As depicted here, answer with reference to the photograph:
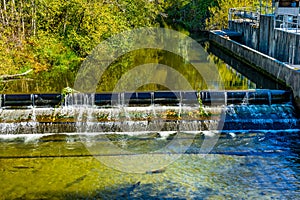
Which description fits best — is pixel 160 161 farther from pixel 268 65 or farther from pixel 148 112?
pixel 268 65

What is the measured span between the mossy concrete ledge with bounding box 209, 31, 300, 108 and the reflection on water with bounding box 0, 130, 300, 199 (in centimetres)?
307

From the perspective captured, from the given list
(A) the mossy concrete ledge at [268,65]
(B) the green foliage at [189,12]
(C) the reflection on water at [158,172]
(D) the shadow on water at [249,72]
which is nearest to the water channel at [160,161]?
(C) the reflection on water at [158,172]

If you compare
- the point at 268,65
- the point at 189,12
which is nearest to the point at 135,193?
the point at 268,65

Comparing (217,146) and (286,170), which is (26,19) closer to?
(217,146)

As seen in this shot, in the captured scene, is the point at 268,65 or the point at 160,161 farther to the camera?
the point at 268,65

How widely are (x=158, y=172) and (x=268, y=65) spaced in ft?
37.7

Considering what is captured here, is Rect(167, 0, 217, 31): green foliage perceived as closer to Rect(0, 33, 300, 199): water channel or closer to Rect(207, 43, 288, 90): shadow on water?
Rect(207, 43, 288, 90): shadow on water

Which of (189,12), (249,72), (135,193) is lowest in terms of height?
(135,193)

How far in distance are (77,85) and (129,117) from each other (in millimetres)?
5689

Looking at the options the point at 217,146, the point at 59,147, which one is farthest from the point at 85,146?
the point at 217,146

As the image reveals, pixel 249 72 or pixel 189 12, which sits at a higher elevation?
pixel 189 12

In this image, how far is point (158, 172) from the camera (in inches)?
420

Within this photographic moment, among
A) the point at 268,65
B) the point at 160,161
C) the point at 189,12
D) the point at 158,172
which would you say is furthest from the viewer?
the point at 189,12

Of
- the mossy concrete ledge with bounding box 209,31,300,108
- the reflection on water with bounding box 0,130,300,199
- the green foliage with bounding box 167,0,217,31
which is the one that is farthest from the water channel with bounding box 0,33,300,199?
the green foliage with bounding box 167,0,217,31
